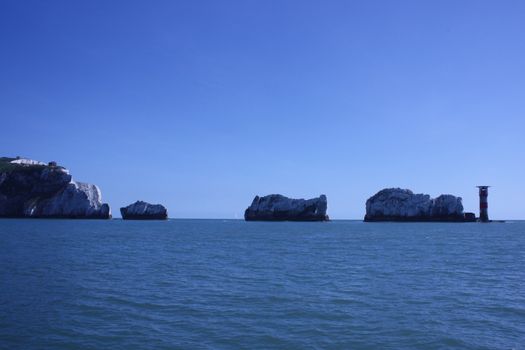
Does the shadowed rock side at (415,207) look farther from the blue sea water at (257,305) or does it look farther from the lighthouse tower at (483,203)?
the blue sea water at (257,305)

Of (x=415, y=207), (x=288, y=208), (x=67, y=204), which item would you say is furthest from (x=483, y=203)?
(x=67, y=204)

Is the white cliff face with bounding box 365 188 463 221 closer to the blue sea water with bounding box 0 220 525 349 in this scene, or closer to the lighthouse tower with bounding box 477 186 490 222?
the lighthouse tower with bounding box 477 186 490 222

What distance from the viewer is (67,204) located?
17075 cm

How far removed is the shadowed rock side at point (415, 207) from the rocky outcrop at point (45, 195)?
11588cm

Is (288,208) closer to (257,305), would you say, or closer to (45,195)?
(45,195)

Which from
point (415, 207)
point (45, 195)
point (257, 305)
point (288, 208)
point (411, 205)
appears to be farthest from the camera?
point (288, 208)

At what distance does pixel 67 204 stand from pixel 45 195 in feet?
40.1

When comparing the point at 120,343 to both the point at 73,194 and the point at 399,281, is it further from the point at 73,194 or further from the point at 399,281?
the point at 73,194

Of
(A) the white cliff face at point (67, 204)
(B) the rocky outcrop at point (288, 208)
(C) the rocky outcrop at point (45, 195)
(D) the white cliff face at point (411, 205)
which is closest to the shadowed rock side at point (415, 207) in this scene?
(D) the white cliff face at point (411, 205)

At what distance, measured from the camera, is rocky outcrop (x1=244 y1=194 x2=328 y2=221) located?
17151 centimetres

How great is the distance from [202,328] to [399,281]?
51.1ft

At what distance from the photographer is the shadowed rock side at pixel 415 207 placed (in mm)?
155900

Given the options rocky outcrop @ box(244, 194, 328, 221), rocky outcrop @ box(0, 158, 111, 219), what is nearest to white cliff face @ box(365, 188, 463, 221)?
rocky outcrop @ box(244, 194, 328, 221)

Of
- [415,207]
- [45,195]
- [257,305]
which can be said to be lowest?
[257,305]
